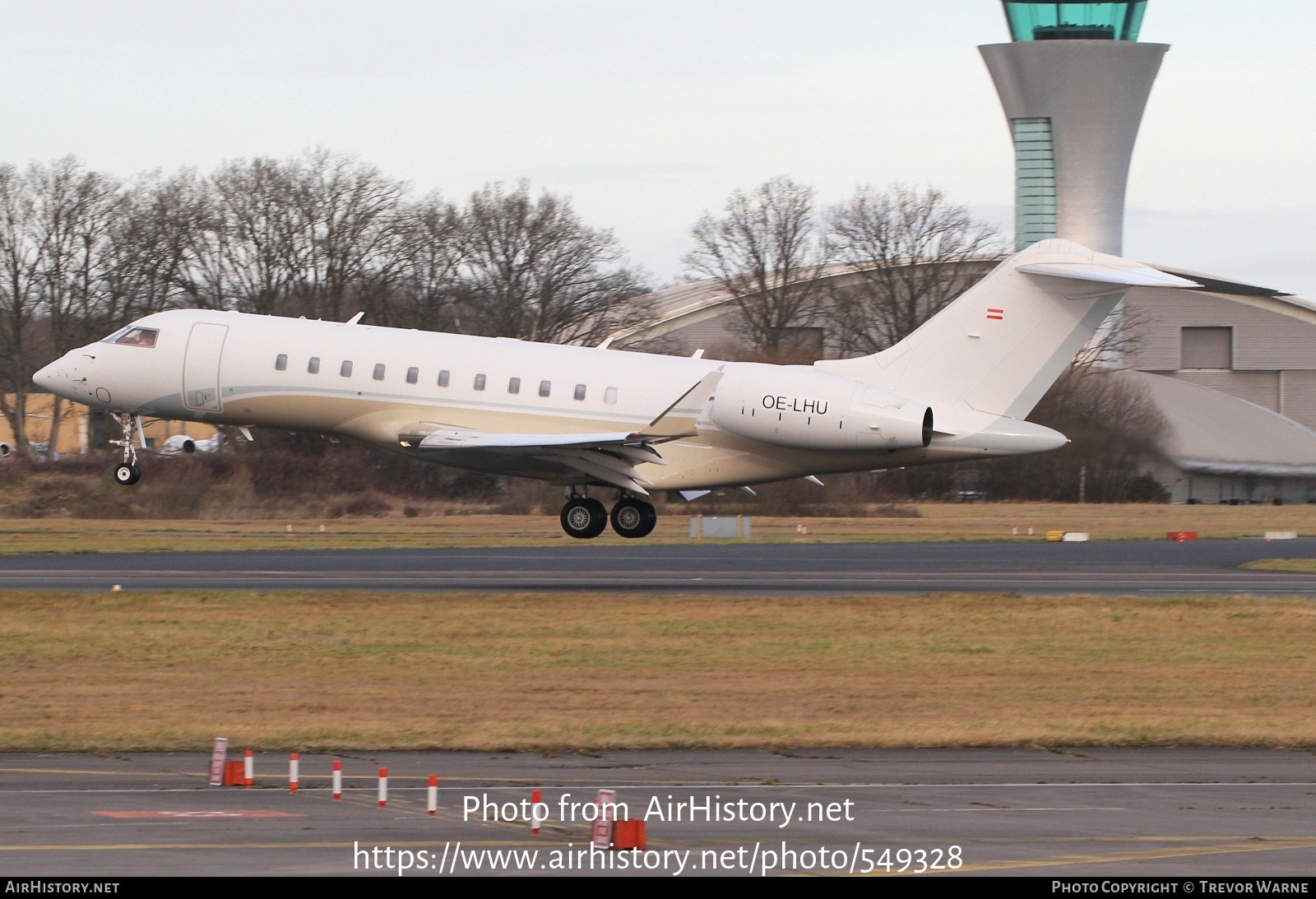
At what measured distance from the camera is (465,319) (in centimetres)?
6194

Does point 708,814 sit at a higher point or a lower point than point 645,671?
lower

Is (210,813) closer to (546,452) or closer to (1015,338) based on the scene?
(546,452)

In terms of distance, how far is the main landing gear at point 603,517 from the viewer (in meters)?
28.0

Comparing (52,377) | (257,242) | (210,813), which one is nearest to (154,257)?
(257,242)

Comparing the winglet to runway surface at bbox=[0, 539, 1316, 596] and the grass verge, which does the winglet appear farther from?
Answer: the grass verge

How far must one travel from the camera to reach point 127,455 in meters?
28.7

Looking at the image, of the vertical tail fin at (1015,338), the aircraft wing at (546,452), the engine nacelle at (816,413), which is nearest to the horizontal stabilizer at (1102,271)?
the vertical tail fin at (1015,338)

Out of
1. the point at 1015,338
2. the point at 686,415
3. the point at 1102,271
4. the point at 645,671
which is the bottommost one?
the point at 645,671

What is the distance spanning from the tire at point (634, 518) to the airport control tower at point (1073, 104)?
184 ft

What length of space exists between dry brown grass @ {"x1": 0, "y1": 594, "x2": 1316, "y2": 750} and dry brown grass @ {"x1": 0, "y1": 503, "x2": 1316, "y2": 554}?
45.3 ft

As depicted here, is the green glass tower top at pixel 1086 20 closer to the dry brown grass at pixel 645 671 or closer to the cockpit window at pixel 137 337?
the dry brown grass at pixel 645 671

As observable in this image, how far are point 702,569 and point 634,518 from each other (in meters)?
4.35

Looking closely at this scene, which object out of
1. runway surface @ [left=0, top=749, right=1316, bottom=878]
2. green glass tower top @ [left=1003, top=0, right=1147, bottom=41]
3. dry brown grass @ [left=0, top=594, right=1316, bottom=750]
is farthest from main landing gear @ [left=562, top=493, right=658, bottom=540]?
green glass tower top @ [left=1003, top=0, right=1147, bottom=41]

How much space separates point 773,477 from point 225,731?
1449cm
